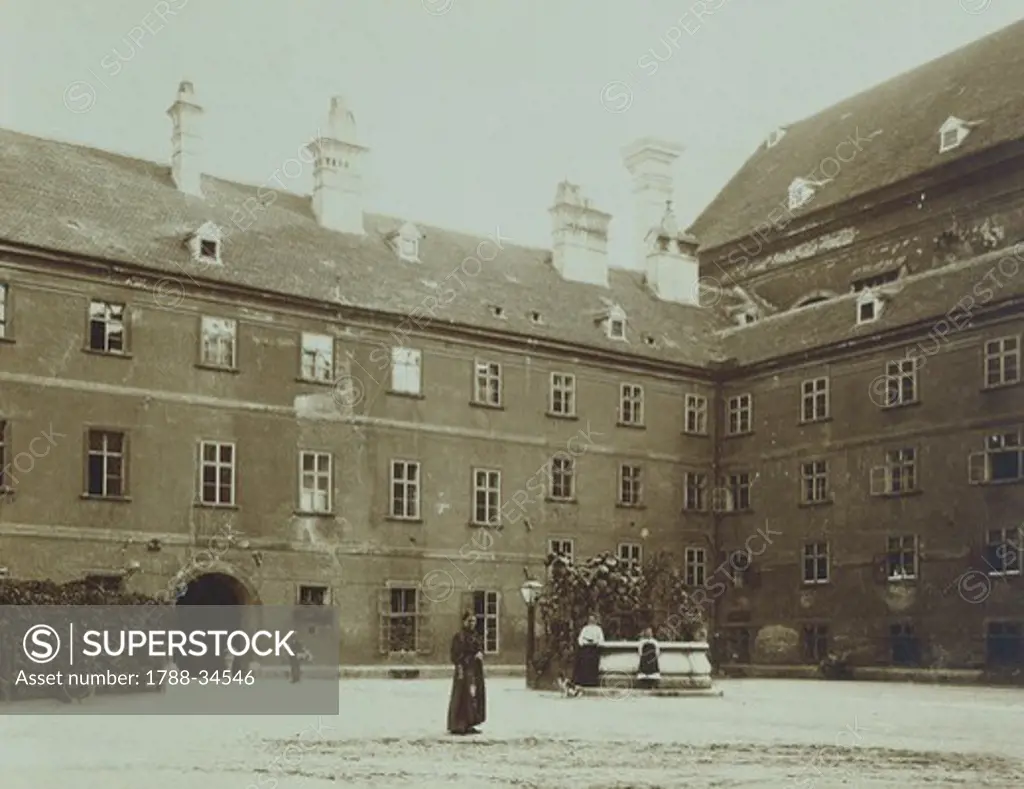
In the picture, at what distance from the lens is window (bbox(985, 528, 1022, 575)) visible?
887 inches

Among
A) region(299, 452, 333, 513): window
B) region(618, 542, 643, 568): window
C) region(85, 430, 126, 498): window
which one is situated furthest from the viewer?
region(618, 542, 643, 568): window

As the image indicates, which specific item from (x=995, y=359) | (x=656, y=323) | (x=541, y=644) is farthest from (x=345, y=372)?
(x=995, y=359)

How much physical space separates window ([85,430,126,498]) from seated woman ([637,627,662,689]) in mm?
8065

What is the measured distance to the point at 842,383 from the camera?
2638 cm

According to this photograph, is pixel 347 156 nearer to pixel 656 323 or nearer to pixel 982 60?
pixel 656 323

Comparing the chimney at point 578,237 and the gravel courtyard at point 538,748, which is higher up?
the chimney at point 578,237

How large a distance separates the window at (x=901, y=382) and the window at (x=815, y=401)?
148 centimetres

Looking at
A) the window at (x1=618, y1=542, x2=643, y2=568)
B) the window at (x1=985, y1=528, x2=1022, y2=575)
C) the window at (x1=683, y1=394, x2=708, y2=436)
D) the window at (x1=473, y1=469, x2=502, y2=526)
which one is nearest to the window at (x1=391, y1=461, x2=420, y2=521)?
the window at (x1=473, y1=469, x2=502, y2=526)

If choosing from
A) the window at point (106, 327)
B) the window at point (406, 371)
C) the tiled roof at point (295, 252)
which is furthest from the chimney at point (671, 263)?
the window at point (106, 327)

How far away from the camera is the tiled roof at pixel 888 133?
27906mm

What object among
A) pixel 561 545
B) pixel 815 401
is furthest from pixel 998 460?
pixel 561 545

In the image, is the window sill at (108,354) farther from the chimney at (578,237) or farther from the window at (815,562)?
the window at (815,562)

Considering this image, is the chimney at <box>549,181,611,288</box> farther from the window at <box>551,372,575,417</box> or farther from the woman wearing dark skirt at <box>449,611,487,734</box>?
the woman wearing dark skirt at <box>449,611,487,734</box>

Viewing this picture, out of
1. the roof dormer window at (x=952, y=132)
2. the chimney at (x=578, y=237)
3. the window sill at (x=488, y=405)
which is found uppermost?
the roof dormer window at (x=952, y=132)
